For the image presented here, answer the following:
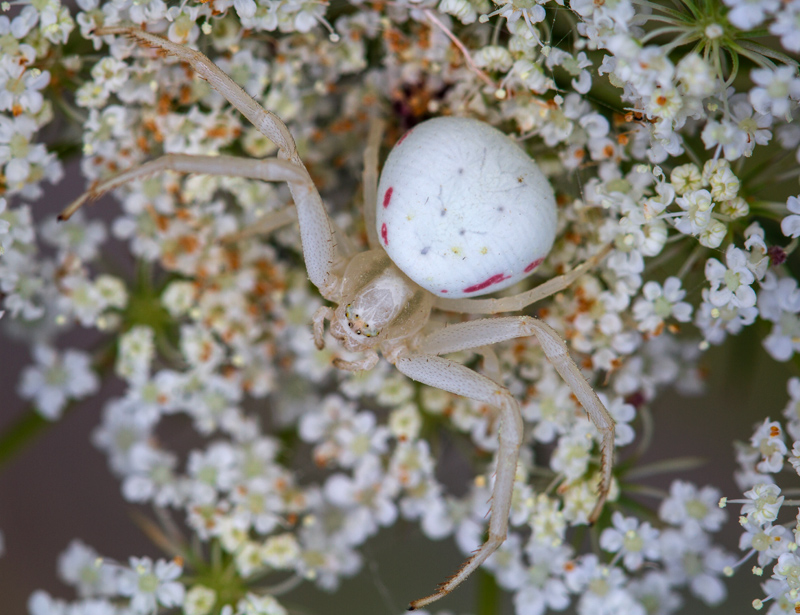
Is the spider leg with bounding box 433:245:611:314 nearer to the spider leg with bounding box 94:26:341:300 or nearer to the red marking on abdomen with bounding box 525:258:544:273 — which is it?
the red marking on abdomen with bounding box 525:258:544:273

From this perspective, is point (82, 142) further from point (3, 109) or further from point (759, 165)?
point (759, 165)

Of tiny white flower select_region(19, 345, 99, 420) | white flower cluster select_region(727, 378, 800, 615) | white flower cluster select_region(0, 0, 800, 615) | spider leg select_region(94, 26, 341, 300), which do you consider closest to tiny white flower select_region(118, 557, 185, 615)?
white flower cluster select_region(0, 0, 800, 615)

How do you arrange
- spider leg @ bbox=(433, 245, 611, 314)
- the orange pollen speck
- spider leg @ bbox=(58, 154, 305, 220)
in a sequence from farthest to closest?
the orange pollen speck < spider leg @ bbox=(433, 245, 611, 314) < spider leg @ bbox=(58, 154, 305, 220)

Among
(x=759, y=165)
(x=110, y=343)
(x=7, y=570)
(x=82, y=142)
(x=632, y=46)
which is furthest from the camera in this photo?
(x=7, y=570)

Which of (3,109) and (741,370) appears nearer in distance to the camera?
(3,109)

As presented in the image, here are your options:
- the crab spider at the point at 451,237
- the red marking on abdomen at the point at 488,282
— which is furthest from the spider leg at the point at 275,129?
the red marking on abdomen at the point at 488,282

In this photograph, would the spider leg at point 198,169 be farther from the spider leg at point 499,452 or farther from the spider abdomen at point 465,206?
the spider leg at point 499,452

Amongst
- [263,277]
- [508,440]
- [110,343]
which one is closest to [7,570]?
[110,343]

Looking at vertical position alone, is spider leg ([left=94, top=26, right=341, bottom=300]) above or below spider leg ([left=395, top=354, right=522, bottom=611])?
above
